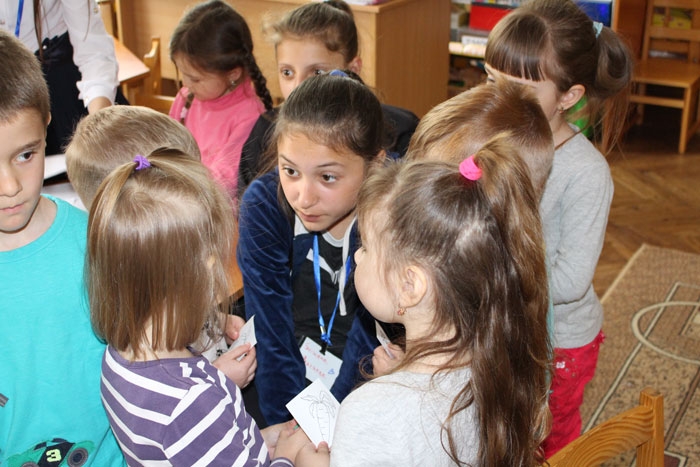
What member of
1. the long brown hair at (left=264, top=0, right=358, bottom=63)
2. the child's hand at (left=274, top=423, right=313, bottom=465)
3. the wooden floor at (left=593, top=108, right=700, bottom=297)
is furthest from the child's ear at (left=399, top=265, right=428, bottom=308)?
the wooden floor at (left=593, top=108, right=700, bottom=297)

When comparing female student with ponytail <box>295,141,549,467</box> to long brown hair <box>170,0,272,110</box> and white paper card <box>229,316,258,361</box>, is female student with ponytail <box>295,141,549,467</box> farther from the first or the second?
long brown hair <box>170,0,272,110</box>

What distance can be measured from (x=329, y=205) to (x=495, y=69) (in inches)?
24.6

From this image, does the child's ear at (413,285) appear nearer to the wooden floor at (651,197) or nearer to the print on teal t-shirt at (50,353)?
the print on teal t-shirt at (50,353)

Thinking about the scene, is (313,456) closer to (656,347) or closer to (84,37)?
(84,37)

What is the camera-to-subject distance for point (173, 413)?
3.43 feet

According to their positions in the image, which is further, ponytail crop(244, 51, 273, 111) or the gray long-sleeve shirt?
ponytail crop(244, 51, 273, 111)

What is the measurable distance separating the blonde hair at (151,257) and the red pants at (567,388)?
3.15 ft

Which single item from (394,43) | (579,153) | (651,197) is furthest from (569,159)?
(651,197)

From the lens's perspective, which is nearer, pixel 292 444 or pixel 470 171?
pixel 470 171

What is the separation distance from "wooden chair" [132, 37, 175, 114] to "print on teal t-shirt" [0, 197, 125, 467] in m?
1.67

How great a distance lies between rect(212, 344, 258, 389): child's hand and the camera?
147 cm

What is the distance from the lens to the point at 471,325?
0.99 m

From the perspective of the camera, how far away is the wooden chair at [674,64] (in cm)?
417

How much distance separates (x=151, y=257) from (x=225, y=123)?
1.45 meters
